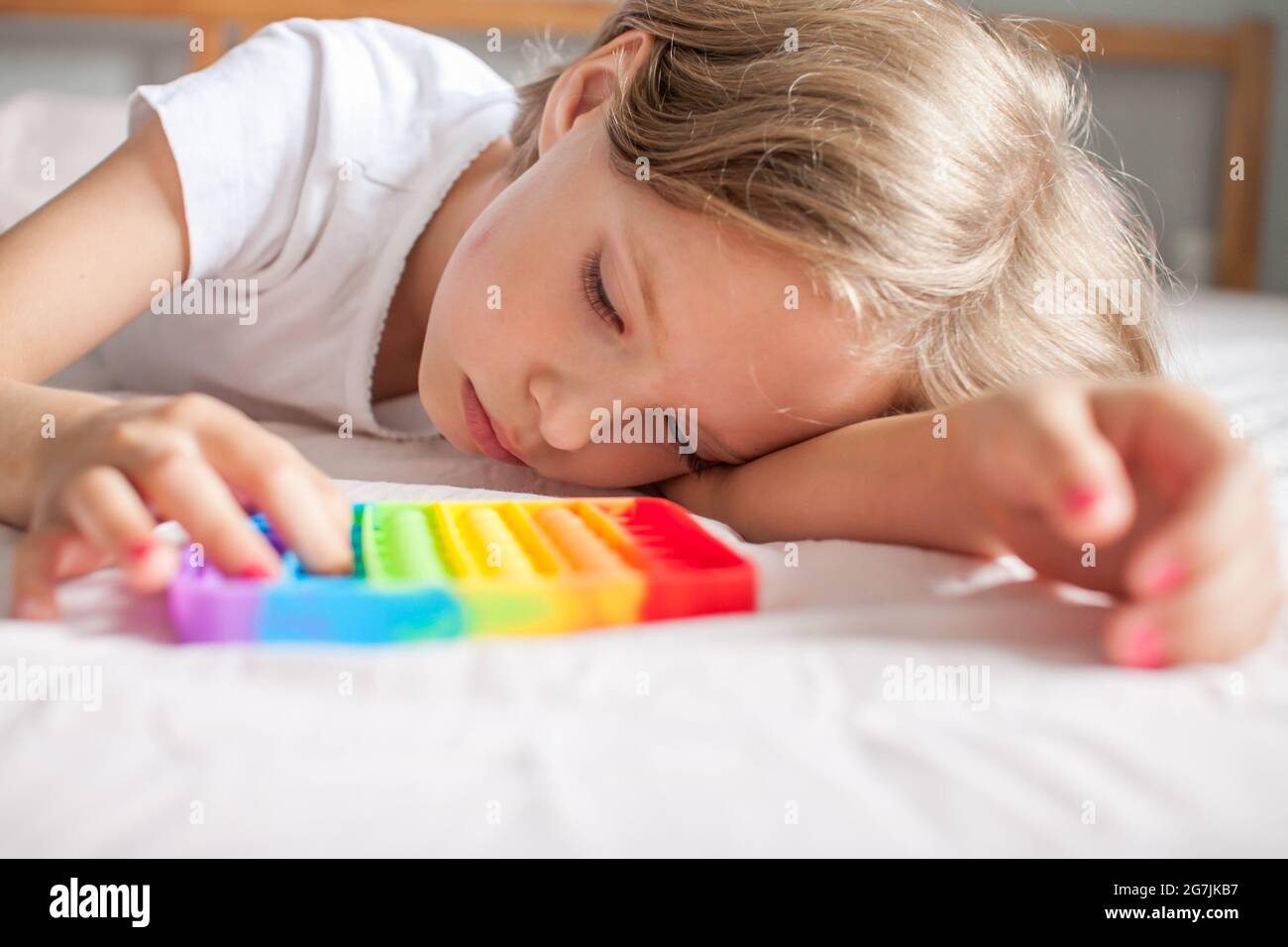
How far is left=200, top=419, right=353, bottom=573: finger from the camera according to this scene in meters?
0.46

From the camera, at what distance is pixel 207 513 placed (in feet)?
1.45

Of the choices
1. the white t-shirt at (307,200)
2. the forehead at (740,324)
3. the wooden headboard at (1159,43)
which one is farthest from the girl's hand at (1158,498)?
the wooden headboard at (1159,43)

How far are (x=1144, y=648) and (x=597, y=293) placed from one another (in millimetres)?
405

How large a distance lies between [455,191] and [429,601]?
700 millimetres

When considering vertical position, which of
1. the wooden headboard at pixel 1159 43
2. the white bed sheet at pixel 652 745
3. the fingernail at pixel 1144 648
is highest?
the wooden headboard at pixel 1159 43


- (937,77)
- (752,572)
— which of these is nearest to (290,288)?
→ (937,77)

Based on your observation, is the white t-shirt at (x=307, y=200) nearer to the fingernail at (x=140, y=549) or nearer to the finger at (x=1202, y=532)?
the fingernail at (x=140, y=549)

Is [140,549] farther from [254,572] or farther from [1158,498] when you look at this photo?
[1158,498]

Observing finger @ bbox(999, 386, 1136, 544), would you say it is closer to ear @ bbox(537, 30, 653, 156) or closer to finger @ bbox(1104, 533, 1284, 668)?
finger @ bbox(1104, 533, 1284, 668)

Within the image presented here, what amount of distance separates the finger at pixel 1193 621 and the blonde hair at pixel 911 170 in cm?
29

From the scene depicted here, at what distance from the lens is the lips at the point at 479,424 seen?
81cm

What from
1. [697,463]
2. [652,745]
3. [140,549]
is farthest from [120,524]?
[697,463]

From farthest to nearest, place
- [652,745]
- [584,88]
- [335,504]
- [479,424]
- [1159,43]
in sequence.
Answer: [1159,43] < [584,88] < [479,424] < [335,504] < [652,745]
